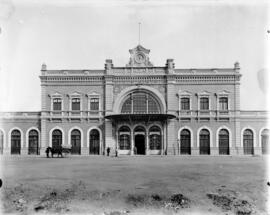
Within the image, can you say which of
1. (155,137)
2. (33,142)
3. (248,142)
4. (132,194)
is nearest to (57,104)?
(33,142)

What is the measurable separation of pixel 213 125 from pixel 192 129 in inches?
75.0

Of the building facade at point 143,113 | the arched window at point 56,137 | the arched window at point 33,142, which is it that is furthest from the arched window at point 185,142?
the arched window at point 33,142

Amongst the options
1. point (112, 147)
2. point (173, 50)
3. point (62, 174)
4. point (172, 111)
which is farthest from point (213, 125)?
point (62, 174)

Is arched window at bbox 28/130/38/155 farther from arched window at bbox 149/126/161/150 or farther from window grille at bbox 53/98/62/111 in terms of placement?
arched window at bbox 149/126/161/150

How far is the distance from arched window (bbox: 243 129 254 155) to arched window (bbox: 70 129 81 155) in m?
14.9

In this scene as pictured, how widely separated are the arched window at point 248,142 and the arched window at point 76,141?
14949 mm

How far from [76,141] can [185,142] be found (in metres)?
9.90

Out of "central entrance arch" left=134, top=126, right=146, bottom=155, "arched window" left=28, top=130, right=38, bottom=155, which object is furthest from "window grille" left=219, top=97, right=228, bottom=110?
"arched window" left=28, top=130, right=38, bottom=155

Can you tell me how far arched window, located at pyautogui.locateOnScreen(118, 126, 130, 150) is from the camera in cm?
3238

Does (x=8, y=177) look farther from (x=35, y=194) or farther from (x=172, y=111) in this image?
(x=172, y=111)

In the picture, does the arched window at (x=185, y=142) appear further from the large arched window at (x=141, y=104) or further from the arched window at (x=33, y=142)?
the arched window at (x=33, y=142)

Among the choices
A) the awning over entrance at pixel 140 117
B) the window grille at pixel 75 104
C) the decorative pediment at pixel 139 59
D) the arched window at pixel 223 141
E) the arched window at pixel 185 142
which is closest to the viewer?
the awning over entrance at pixel 140 117

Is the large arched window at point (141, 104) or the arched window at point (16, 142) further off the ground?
the large arched window at point (141, 104)

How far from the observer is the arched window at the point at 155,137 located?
106 feet
